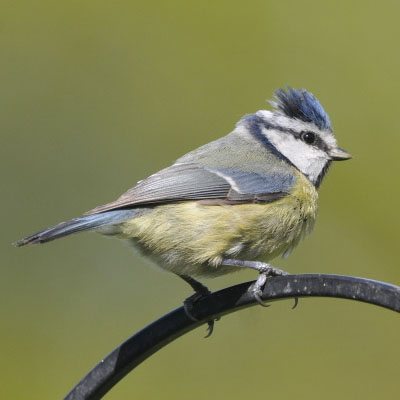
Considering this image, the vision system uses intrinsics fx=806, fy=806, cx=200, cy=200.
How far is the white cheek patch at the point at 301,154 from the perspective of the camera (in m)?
2.97

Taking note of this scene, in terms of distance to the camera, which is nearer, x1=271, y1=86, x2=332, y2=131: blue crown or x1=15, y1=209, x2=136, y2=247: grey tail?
x1=15, y1=209, x2=136, y2=247: grey tail

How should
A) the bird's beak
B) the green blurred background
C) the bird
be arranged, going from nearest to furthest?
the bird < the bird's beak < the green blurred background

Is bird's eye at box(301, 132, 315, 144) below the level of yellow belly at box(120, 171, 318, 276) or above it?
above

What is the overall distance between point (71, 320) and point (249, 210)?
1147mm

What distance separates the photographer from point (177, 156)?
381 cm

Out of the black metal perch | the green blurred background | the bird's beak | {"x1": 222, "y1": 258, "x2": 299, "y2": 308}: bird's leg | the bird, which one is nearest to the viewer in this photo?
the black metal perch

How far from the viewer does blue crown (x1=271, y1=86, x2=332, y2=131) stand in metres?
2.96

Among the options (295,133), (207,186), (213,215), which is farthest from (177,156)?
(213,215)

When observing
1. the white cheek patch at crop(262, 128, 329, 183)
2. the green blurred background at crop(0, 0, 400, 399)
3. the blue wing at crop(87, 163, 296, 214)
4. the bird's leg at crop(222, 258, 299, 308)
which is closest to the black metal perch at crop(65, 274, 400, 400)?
the bird's leg at crop(222, 258, 299, 308)

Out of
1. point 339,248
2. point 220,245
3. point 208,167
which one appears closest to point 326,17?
point 339,248

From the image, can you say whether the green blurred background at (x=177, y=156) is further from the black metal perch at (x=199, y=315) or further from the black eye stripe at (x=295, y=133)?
the black metal perch at (x=199, y=315)

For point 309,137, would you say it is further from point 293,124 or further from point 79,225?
point 79,225

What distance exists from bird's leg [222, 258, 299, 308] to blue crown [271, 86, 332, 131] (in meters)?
0.71

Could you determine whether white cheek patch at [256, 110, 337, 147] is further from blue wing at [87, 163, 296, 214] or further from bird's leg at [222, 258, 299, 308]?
bird's leg at [222, 258, 299, 308]
